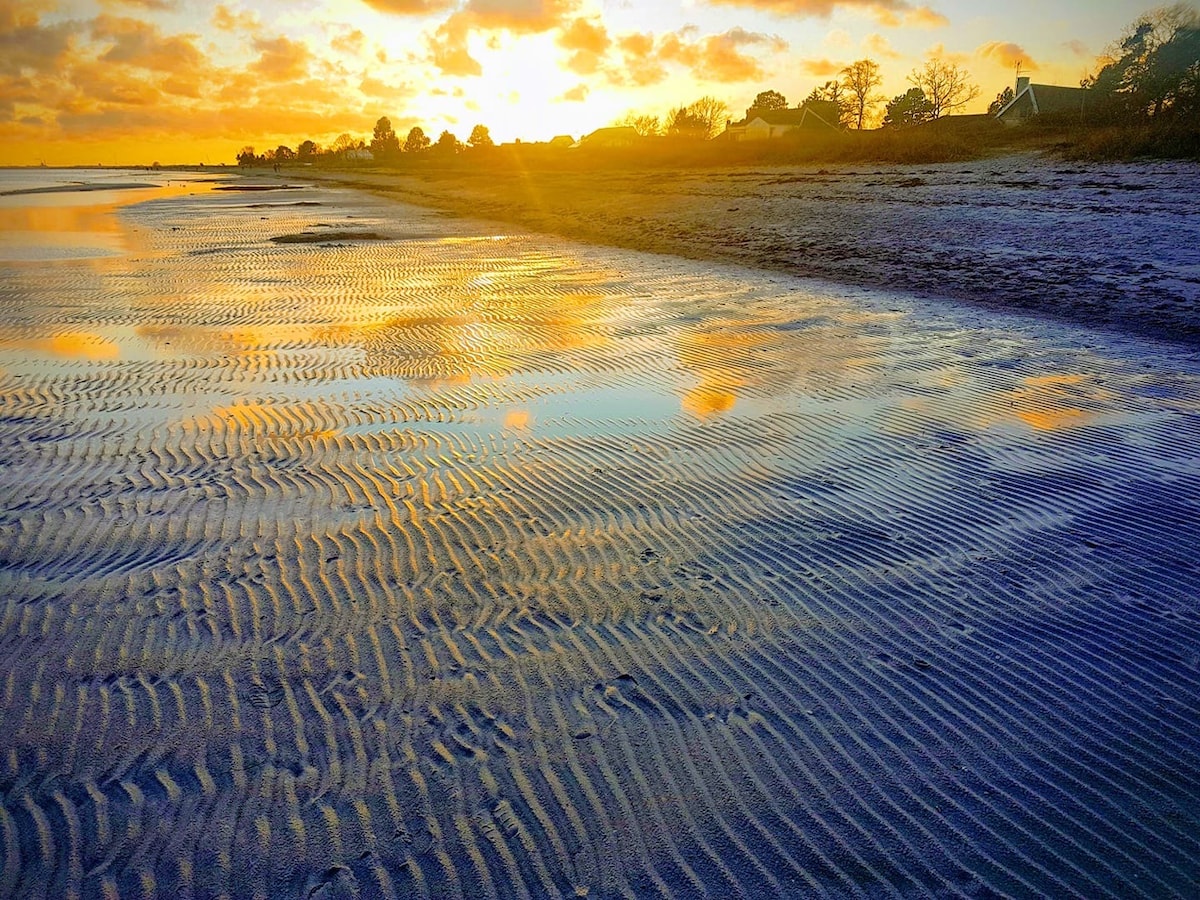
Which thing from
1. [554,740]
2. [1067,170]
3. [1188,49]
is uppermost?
[1188,49]

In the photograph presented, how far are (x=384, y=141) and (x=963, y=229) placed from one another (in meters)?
132

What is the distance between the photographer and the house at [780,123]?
78.9m

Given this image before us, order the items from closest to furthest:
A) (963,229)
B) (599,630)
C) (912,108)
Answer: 1. (599,630)
2. (963,229)
3. (912,108)

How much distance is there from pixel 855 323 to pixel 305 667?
9.26 m

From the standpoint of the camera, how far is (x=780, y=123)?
3196 inches

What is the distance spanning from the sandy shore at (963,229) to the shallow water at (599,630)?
4648 mm

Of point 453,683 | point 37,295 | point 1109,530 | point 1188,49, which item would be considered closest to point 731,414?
point 1109,530

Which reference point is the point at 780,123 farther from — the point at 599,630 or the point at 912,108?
the point at 599,630

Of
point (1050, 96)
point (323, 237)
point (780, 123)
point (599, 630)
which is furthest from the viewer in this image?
point (780, 123)

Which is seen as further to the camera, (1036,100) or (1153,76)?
(1036,100)

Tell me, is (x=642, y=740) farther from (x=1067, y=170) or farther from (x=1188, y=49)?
(x=1188, y=49)

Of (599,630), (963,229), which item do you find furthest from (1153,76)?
(599,630)

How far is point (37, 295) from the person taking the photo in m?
13.0

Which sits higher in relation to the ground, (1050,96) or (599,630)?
(1050,96)
